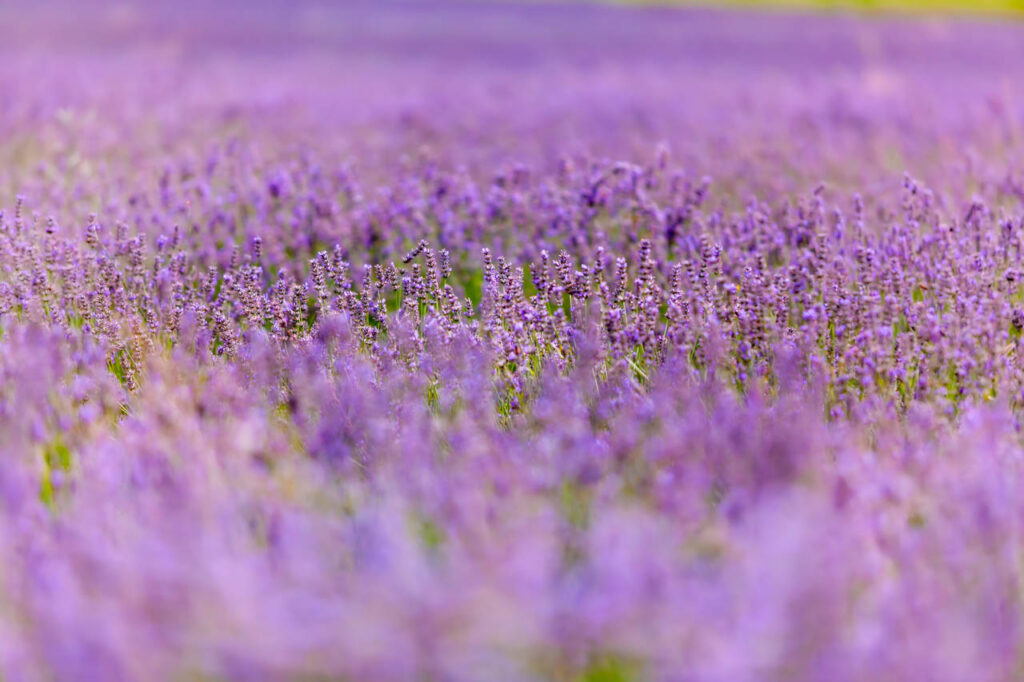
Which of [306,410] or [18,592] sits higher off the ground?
[306,410]

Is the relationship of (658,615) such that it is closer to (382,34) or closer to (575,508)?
(575,508)

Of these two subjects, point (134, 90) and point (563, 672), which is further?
point (134, 90)

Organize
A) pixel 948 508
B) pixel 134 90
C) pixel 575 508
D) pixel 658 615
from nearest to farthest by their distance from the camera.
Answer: pixel 658 615
pixel 948 508
pixel 575 508
pixel 134 90

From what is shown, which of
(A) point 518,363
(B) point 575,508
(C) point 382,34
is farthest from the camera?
(C) point 382,34

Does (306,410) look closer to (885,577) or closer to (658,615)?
(658,615)

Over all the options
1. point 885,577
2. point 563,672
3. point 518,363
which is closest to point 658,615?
point 563,672

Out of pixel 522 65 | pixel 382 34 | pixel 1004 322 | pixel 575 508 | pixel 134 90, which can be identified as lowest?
pixel 575 508
